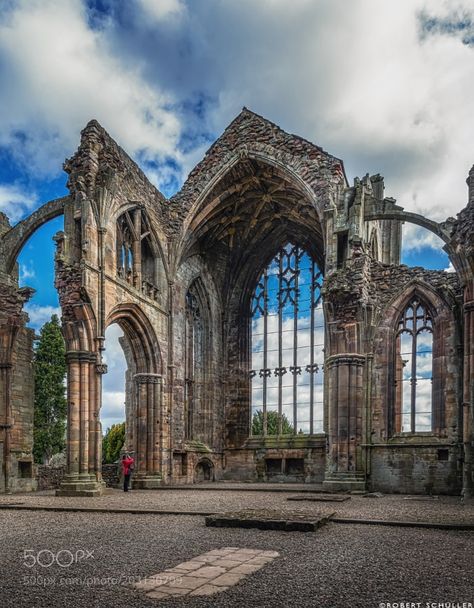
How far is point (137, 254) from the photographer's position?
18.3 m

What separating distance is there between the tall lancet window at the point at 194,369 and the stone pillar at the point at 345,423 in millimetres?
6418

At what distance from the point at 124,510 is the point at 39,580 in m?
5.47

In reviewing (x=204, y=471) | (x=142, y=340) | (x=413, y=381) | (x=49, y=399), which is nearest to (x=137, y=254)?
(x=142, y=340)

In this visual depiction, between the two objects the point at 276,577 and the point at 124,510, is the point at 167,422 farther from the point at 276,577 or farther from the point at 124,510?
the point at 276,577

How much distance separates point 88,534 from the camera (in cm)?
770

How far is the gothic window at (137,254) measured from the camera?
698 inches

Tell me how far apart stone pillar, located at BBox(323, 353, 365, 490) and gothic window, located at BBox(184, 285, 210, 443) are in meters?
6.42

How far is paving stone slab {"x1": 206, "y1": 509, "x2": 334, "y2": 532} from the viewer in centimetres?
775

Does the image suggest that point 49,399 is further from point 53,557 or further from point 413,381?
point 53,557

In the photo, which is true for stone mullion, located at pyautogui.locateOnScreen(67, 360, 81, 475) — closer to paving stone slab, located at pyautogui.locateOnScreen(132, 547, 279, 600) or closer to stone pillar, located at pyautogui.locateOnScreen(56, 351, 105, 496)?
stone pillar, located at pyautogui.locateOnScreen(56, 351, 105, 496)

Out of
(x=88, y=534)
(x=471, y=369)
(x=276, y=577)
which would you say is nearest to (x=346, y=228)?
(x=471, y=369)

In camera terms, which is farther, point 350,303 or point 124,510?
point 350,303

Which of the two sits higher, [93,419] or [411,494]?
[93,419]

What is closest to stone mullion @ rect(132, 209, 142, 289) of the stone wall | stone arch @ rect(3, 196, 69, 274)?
stone arch @ rect(3, 196, 69, 274)
